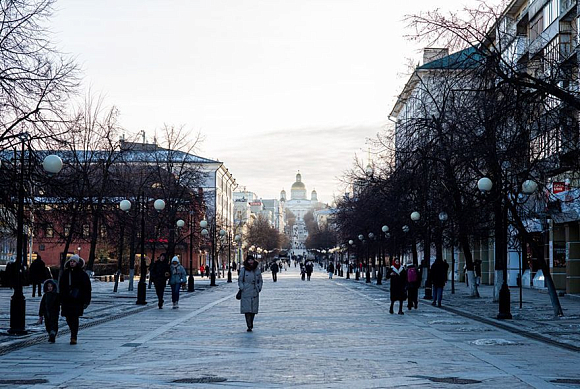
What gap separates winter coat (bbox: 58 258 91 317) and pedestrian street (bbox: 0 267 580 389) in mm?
688

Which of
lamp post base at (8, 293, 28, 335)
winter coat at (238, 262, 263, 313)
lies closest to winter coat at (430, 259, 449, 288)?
winter coat at (238, 262, 263, 313)

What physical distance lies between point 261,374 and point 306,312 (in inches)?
606

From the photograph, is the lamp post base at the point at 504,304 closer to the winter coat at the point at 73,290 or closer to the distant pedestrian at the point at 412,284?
the distant pedestrian at the point at 412,284

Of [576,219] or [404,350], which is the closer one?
[404,350]

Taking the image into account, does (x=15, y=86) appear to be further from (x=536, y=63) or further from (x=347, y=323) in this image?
(x=536, y=63)

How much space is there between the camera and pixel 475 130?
82.1ft

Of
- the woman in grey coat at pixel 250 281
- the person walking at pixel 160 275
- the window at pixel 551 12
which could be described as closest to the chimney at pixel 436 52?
the woman in grey coat at pixel 250 281

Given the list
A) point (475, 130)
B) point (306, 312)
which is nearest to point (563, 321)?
point (475, 130)

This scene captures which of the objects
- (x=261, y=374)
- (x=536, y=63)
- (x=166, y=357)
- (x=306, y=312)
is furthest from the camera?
(x=306, y=312)

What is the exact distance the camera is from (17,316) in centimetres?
1850

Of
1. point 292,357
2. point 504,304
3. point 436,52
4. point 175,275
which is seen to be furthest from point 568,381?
point 175,275

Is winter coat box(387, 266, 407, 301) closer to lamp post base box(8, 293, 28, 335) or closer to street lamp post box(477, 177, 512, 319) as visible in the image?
street lamp post box(477, 177, 512, 319)

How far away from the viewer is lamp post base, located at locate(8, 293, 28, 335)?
1844 centimetres

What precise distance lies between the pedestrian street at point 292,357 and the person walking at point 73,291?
0.53 m
